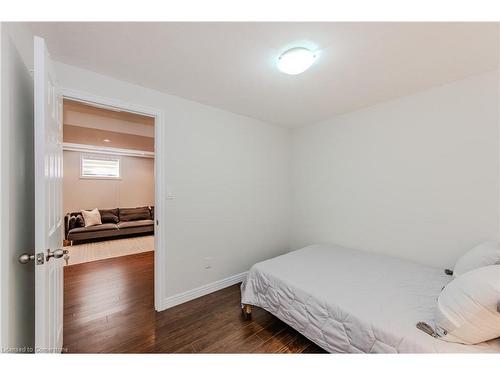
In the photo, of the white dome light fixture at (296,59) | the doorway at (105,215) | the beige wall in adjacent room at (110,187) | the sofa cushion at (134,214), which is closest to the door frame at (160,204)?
the doorway at (105,215)

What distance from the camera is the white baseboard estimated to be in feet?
7.06

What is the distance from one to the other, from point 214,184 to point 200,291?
131 cm

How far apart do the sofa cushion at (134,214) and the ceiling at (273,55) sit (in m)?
4.63

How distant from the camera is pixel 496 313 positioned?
935 mm

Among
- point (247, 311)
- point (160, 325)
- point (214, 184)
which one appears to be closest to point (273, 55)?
point (214, 184)

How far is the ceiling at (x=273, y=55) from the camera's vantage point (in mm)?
1242

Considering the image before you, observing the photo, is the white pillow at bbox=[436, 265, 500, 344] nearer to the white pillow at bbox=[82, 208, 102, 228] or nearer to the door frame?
the door frame

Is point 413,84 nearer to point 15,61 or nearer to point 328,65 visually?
point 328,65

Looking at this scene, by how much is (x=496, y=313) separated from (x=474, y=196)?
1350 millimetres

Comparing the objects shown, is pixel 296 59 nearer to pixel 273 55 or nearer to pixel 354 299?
pixel 273 55

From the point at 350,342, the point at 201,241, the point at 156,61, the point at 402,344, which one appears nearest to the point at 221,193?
the point at 201,241

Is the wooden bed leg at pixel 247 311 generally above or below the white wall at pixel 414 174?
below

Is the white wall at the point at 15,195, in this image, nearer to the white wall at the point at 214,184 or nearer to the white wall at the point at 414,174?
the white wall at the point at 214,184

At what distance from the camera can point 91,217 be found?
4.81 metres
